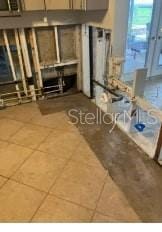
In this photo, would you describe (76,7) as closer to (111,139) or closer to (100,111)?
(100,111)

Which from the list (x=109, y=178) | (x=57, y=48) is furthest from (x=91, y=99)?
(x=109, y=178)

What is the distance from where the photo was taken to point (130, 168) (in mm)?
2059

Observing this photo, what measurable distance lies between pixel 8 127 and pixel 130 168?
1859 mm

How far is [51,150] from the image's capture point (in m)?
2.35

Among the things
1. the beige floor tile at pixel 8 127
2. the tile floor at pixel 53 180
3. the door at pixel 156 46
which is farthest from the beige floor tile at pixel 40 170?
the door at pixel 156 46

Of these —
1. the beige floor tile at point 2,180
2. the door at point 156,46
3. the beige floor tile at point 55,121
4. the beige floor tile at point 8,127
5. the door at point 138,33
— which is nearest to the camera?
the beige floor tile at point 2,180

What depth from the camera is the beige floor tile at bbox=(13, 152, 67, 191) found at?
1.94m

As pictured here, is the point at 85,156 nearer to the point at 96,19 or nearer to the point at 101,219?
the point at 101,219

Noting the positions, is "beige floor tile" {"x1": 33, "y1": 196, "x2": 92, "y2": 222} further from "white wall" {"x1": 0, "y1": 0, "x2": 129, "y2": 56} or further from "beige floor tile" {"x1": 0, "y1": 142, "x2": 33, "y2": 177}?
"white wall" {"x1": 0, "y1": 0, "x2": 129, "y2": 56}

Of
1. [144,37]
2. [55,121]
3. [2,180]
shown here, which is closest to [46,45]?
[55,121]

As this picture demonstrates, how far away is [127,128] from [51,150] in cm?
108

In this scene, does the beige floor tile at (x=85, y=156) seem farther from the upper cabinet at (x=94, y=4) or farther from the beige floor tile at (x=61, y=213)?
the upper cabinet at (x=94, y=4)

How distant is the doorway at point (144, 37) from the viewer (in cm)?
376

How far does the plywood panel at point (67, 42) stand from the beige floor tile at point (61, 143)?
1.60 metres
